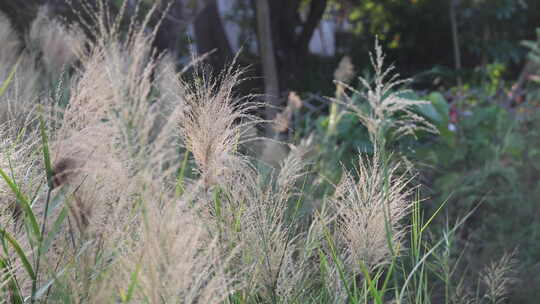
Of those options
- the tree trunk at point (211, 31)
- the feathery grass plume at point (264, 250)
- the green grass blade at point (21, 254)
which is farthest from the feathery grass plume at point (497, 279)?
the tree trunk at point (211, 31)

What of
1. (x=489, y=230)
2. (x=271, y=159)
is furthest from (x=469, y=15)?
(x=271, y=159)

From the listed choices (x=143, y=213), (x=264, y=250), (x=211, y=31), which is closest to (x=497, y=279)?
(x=264, y=250)

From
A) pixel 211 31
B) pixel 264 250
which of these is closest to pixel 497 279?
pixel 264 250

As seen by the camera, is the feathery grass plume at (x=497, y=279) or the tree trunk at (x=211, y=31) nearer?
the feathery grass plume at (x=497, y=279)

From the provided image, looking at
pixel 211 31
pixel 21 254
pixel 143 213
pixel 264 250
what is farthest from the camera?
pixel 211 31

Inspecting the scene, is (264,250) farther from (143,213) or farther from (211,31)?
(211,31)

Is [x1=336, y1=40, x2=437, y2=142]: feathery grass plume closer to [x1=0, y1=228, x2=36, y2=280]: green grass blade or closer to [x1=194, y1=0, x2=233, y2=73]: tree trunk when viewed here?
[x1=0, y1=228, x2=36, y2=280]: green grass blade

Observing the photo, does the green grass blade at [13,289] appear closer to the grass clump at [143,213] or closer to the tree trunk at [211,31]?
the grass clump at [143,213]

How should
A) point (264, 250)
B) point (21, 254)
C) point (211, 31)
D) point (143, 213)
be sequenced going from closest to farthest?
1. point (143, 213)
2. point (21, 254)
3. point (264, 250)
4. point (211, 31)

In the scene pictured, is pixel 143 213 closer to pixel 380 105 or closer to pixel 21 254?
pixel 21 254

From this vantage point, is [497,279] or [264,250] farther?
[497,279]

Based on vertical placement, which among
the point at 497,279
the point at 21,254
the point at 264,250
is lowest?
the point at 497,279

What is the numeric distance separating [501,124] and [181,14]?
2.30 m

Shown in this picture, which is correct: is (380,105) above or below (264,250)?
above
